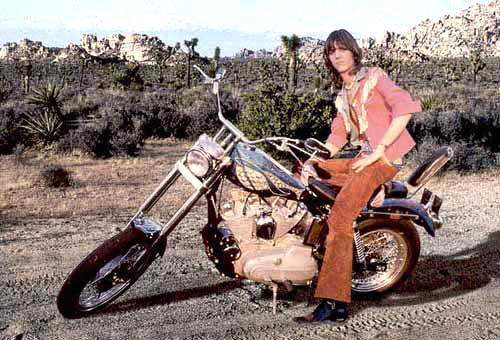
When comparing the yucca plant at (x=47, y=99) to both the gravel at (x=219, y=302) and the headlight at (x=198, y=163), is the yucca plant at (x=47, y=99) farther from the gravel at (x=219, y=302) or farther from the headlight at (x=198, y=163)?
the headlight at (x=198, y=163)

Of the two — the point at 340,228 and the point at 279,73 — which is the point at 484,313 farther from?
the point at 279,73

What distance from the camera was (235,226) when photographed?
4.73m

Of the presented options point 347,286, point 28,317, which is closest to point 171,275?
point 28,317

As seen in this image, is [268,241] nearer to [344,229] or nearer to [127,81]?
[344,229]

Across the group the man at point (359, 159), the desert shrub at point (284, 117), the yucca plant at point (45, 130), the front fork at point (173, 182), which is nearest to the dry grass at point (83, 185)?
the yucca plant at point (45, 130)

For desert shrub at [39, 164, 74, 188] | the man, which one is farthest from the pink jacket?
desert shrub at [39, 164, 74, 188]

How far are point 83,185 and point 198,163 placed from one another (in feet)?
23.8

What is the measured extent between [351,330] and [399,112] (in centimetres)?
163

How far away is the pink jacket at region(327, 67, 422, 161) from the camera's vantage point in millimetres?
4594

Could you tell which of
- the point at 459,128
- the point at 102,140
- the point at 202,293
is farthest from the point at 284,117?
the point at 202,293

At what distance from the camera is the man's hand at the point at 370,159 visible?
4613 millimetres

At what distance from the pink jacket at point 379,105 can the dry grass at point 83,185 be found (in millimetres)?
4934

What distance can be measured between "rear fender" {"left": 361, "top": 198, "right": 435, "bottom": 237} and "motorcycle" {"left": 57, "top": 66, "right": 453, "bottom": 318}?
5 centimetres

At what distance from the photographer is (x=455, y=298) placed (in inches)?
215
